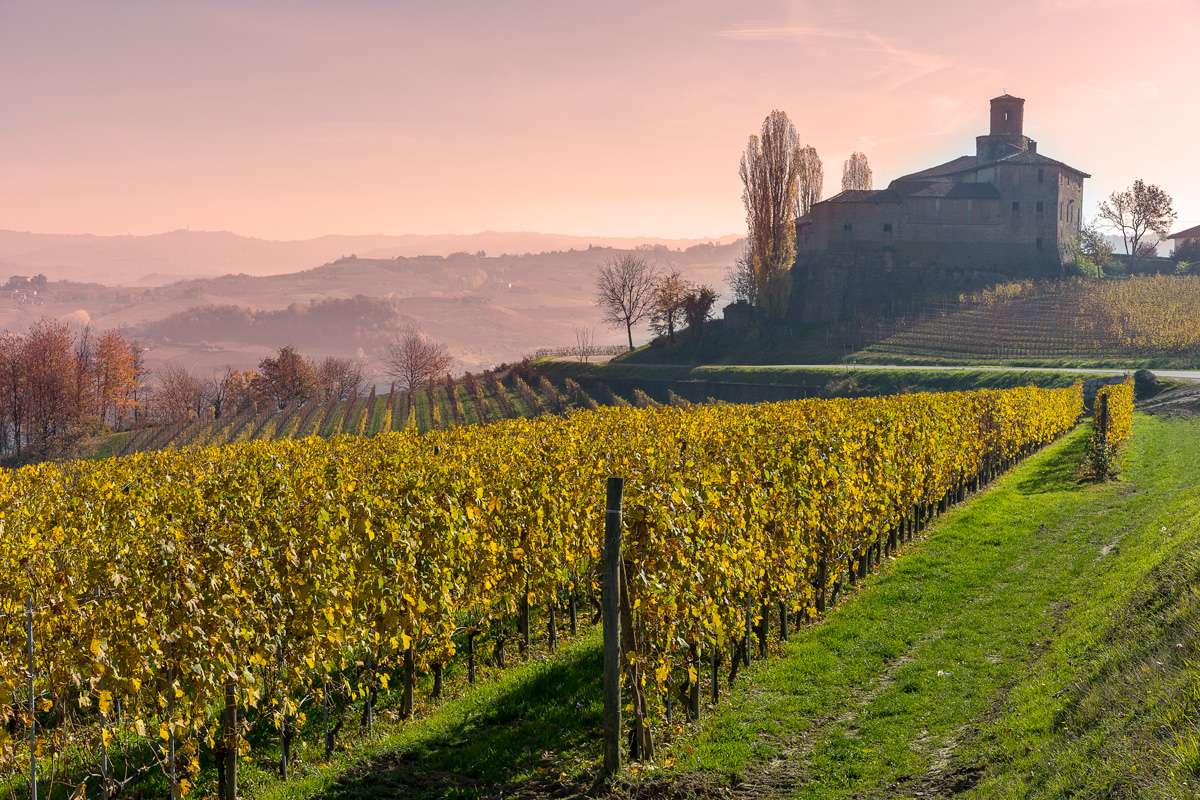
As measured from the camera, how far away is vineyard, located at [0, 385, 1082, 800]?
580 cm

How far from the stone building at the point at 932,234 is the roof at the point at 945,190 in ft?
0.34

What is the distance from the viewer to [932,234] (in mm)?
77438

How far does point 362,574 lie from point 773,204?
208 feet

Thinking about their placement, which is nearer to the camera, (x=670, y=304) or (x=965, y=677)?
(x=965, y=677)

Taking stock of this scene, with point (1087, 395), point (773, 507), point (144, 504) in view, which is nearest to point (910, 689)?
point (773, 507)

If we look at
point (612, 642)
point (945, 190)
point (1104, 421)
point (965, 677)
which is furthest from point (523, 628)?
point (945, 190)

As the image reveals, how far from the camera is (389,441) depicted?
1478cm

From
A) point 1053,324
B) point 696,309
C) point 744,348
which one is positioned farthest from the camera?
point 696,309

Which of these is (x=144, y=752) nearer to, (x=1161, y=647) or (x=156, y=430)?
(x=1161, y=647)

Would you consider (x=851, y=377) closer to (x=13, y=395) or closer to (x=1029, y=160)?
(x=1029, y=160)

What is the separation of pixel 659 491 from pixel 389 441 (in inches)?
354

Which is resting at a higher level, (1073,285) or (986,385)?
(1073,285)

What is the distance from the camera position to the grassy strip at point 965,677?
627cm

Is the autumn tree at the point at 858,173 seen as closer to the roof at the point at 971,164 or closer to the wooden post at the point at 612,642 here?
the roof at the point at 971,164
